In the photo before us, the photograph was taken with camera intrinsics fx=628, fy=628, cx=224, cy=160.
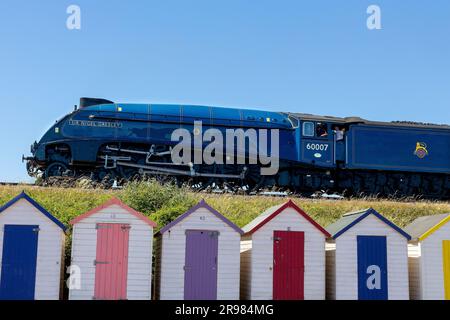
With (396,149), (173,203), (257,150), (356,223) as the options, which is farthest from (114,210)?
(396,149)

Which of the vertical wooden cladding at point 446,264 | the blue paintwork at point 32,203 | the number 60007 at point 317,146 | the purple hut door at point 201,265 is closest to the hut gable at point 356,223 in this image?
the vertical wooden cladding at point 446,264

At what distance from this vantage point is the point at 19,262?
1074 cm

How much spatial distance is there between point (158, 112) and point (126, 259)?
12.9 metres

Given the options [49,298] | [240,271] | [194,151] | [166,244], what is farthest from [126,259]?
[194,151]

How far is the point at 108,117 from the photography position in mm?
22656

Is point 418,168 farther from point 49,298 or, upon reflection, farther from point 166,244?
point 49,298

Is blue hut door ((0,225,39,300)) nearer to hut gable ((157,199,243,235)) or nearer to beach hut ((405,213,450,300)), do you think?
hut gable ((157,199,243,235))

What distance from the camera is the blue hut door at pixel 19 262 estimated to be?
34.8 feet

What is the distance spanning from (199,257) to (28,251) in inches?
117

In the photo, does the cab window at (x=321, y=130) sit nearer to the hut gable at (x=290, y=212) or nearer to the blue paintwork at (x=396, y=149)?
the blue paintwork at (x=396, y=149)

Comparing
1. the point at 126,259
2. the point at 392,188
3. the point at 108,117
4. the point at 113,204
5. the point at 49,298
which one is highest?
the point at 108,117

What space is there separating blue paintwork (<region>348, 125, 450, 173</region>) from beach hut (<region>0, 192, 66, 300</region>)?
15.7 m

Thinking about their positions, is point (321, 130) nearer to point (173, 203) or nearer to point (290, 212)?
point (173, 203)

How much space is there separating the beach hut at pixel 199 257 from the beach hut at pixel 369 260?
1.91 metres
